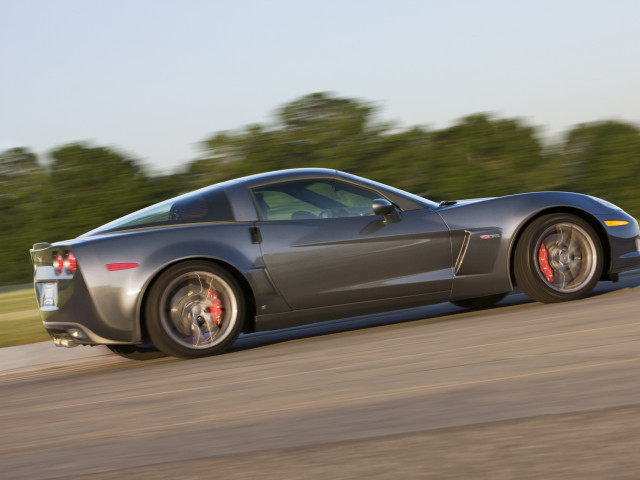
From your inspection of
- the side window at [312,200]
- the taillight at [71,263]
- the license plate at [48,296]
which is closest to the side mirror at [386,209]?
the side window at [312,200]

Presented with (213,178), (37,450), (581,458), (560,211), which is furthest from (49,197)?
(581,458)

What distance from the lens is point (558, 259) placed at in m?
7.51

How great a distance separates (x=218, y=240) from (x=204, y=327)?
2.10ft

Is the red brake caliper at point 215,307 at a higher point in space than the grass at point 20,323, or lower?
higher

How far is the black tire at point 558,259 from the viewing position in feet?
24.3

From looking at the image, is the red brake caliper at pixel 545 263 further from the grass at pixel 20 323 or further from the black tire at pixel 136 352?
the grass at pixel 20 323

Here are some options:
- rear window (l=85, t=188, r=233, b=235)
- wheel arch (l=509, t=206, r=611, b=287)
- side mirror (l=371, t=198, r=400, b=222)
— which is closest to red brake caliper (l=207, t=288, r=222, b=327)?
rear window (l=85, t=188, r=233, b=235)

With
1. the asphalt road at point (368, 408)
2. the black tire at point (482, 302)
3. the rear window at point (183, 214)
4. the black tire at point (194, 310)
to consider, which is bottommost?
the asphalt road at point (368, 408)

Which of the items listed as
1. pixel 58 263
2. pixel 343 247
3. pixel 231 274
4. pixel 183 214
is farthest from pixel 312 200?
pixel 58 263

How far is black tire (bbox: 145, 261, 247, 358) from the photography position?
6746 millimetres

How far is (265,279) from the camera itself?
22.9 feet

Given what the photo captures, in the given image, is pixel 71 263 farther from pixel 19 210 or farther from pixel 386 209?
pixel 19 210

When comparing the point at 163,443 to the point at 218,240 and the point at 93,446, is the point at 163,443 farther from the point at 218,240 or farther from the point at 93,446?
the point at 218,240

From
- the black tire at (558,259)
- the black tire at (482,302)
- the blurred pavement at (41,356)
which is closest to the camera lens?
the black tire at (558,259)
